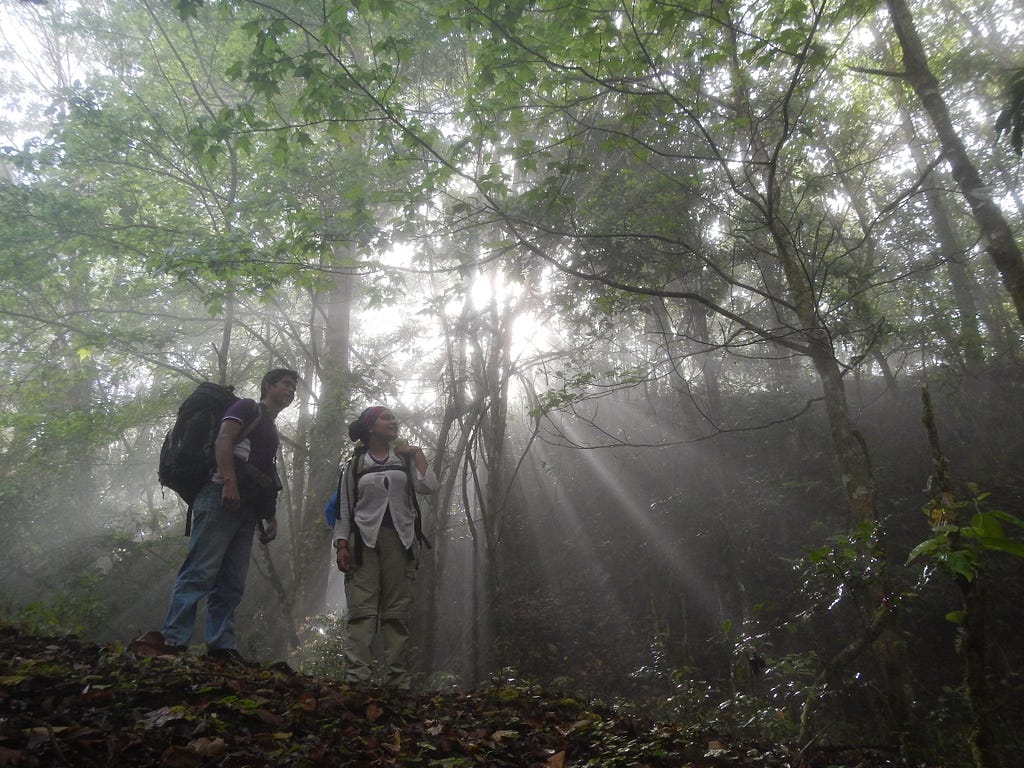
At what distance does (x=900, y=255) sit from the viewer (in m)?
13.6

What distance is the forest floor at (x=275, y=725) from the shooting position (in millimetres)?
1988

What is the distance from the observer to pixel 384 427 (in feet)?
15.5

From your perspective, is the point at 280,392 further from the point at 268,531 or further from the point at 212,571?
the point at 212,571

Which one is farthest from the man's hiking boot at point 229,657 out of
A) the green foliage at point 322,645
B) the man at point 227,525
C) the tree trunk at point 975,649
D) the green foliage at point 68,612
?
the tree trunk at point 975,649

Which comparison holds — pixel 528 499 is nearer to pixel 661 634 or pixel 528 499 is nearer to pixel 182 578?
pixel 661 634

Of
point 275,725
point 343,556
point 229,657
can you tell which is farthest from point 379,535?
point 275,725

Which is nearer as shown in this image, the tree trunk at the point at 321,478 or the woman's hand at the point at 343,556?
the woman's hand at the point at 343,556

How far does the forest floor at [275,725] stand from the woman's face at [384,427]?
1.79m

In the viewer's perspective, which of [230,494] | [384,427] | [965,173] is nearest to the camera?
[230,494]

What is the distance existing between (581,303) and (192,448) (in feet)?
22.4

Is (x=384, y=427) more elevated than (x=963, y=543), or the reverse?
(x=384, y=427)

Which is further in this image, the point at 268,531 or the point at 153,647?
the point at 268,531

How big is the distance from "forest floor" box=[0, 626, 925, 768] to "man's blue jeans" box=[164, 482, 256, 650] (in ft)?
1.85

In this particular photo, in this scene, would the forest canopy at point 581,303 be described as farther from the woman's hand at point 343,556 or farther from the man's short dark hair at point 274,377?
the woman's hand at point 343,556
